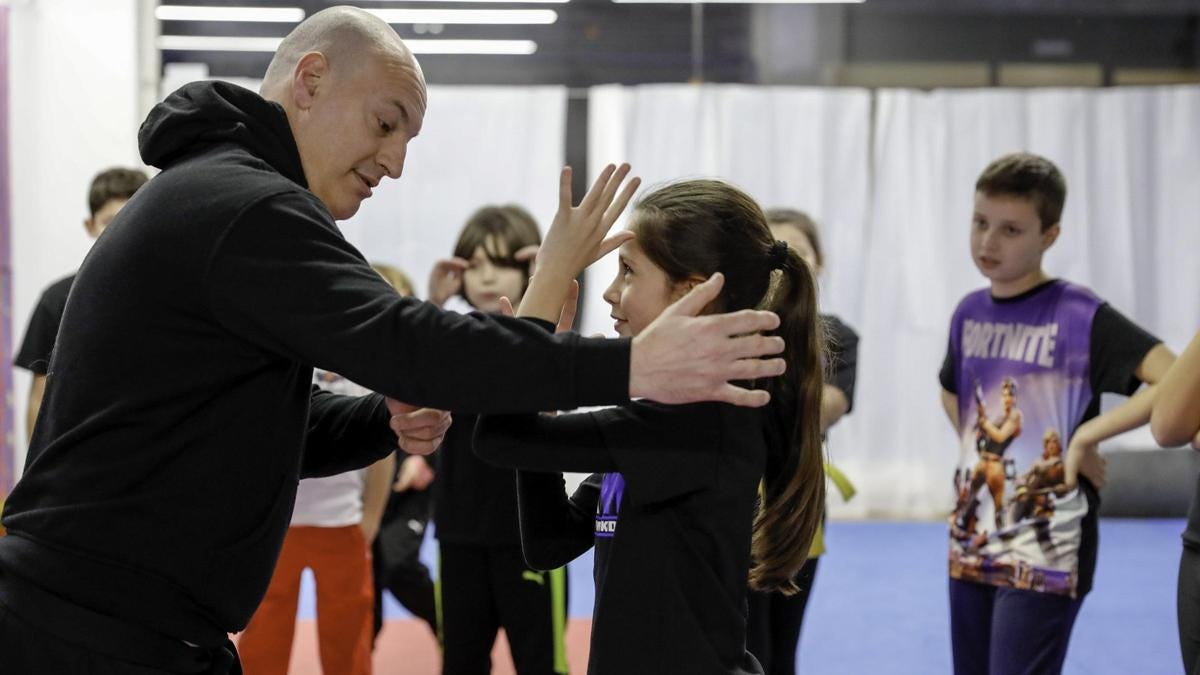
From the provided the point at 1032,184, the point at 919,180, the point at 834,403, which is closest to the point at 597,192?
the point at 1032,184

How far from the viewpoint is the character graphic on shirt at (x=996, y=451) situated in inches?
117

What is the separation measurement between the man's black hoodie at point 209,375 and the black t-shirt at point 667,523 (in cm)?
29

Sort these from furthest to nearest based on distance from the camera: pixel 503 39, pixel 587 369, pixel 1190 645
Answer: pixel 503 39
pixel 1190 645
pixel 587 369

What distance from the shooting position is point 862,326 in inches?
278

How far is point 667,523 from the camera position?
1.75m

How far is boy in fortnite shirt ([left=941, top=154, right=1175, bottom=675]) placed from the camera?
2.81m

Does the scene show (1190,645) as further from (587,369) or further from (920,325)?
(920,325)

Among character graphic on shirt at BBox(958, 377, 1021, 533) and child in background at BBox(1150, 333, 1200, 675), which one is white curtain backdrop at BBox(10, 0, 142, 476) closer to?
character graphic on shirt at BBox(958, 377, 1021, 533)

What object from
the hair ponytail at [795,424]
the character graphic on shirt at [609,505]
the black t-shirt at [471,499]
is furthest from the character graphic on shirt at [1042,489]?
the character graphic on shirt at [609,505]

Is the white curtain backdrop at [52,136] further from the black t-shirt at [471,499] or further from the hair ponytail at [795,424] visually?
the hair ponytail at [795,424]

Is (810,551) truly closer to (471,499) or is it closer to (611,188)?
(471,499)

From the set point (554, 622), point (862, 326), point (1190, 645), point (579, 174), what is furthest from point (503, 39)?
point (1190, 645)

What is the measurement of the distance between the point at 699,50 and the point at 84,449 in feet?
20.5

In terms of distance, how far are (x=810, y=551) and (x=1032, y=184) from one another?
1.05m
